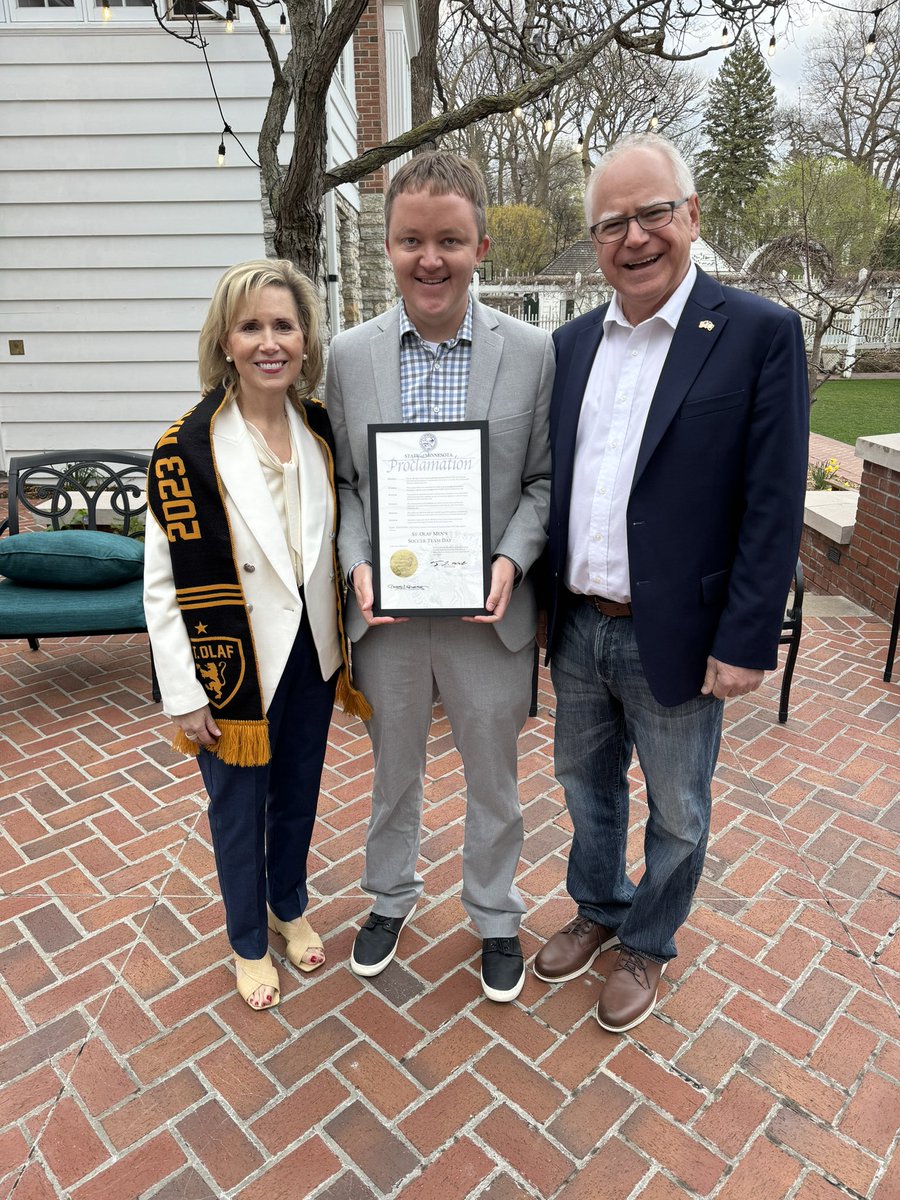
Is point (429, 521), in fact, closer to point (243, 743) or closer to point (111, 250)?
point (243, 743)

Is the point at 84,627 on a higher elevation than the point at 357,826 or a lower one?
higher

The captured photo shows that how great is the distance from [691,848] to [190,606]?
1443mm

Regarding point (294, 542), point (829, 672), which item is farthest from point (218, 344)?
point (829, 672)

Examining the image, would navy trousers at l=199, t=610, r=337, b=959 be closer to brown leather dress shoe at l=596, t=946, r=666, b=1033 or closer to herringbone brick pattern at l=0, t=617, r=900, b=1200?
herringbone brick pattern at l=0, t=617, r=900, b=1200

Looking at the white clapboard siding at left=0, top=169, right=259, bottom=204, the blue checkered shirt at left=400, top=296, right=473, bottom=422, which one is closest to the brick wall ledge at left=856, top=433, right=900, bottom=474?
the blue checkered shirt at left=400, top=296, right=473, bottom=422

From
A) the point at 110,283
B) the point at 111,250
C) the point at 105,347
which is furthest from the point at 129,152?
the point at 105,347

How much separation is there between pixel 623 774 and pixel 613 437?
3.34 ft

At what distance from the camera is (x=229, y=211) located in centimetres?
759

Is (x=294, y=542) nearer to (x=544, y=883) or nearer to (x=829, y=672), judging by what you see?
(x=544, y=883)

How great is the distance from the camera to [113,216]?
302 inches

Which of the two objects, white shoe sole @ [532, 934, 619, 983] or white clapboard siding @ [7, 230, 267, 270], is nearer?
white shoe sole @ [532, 934, 619, 983]

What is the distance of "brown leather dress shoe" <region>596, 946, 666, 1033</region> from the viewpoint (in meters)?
2.30

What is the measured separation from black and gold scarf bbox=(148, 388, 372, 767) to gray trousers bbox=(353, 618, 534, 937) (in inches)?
13.7

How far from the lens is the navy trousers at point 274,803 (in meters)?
2.23
